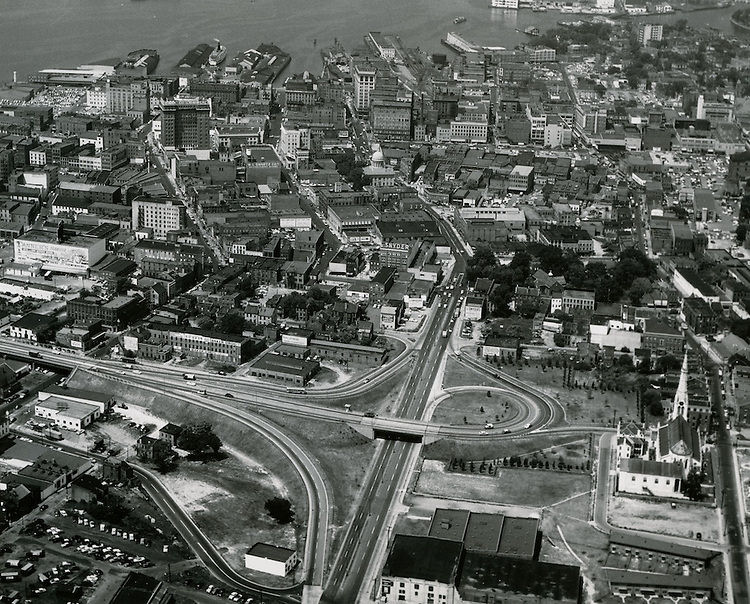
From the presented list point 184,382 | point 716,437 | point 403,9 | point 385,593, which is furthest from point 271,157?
point 403,9

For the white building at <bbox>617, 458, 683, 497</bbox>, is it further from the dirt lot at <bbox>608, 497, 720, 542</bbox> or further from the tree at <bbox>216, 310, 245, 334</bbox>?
the tree at <bbox>216, 310, 245, 334</bbox>

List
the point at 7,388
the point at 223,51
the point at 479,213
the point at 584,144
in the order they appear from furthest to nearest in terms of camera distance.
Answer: the point at 223,51 → the point at 584,144 → the point at 479,213 → the point at 7,388

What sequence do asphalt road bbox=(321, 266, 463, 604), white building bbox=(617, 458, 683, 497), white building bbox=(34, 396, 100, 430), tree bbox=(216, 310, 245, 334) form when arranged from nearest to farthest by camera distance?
asphalt road bbox=(321, 266, 463, 604) < white building bbox=(617, 458, 683, 497) < white building bbox=(34, 396, 100, 430) < tree bbox=(216, 310, 245, 334)

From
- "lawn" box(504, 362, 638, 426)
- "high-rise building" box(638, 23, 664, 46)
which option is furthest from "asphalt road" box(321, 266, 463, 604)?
"high-rise building" box(638, 23, 664, 46)

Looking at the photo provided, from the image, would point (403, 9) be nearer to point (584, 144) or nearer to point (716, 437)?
point (584, 144)

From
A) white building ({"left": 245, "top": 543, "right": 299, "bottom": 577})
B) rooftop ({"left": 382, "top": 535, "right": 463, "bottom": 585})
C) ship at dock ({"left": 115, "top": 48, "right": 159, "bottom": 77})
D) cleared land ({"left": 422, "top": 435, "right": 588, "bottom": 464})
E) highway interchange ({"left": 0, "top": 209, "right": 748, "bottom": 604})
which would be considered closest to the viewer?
rooftop ({"left": 382, "top": 535, "right": 463, "bottom": 585})

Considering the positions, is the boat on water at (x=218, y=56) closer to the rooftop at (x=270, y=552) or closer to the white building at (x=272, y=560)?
the rooftop at (x=270, y=552)

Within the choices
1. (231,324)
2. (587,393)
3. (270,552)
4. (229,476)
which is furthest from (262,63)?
(270,552)
